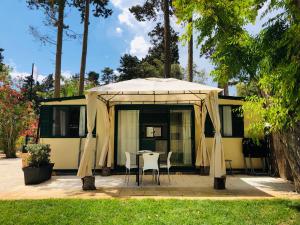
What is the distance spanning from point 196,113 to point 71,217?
21.1ft

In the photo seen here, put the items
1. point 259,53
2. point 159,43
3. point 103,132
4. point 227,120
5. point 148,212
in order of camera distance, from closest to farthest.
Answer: point 259,53 → point 148,212 → point 103,132 → point 227,120 → point 159,43

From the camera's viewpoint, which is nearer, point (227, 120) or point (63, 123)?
point (63, 123)

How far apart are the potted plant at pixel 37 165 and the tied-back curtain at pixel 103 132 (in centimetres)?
172

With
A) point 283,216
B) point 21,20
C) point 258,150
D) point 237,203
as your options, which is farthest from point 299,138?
point 21,20

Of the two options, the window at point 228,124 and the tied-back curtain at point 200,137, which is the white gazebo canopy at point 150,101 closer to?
the tied-back curtain at point 200,137

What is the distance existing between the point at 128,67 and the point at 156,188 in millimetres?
20798

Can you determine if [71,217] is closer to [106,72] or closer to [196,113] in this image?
[196,113]

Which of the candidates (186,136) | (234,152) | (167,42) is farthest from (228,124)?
(167,42)

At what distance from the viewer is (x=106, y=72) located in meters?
48.9

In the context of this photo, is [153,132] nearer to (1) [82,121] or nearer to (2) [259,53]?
(1) [82,121]

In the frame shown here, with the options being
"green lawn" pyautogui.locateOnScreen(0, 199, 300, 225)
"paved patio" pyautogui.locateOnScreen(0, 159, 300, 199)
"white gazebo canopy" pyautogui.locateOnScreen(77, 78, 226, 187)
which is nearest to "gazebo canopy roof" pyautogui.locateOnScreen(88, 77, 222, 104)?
"white gazebo canopy" pyautogui.locateOnScreen(77, 78, 226, 187)

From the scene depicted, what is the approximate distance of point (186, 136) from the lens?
35.0ft

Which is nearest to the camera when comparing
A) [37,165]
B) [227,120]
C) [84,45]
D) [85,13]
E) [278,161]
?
[37,165]

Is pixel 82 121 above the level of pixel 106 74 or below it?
below
